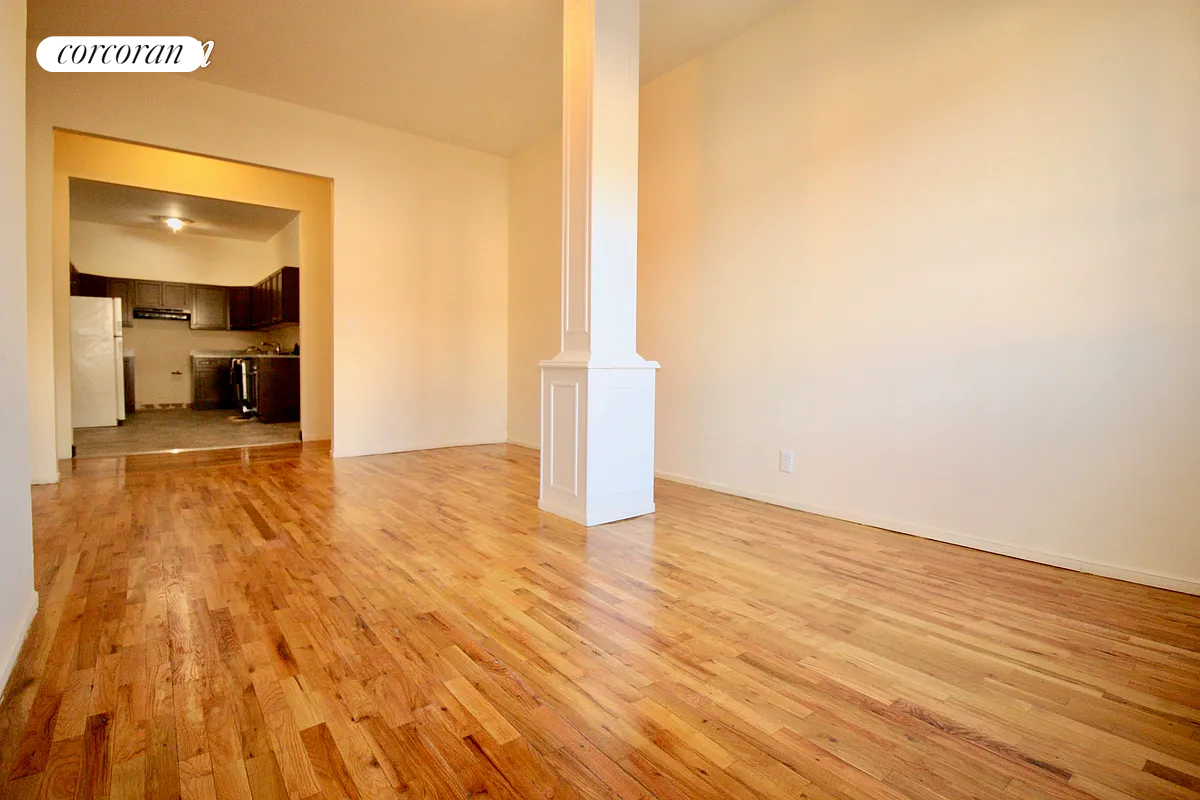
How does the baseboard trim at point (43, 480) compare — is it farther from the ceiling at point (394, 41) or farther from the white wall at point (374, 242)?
the ceiling at point (394, 41)

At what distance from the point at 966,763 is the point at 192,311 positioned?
1066 cm

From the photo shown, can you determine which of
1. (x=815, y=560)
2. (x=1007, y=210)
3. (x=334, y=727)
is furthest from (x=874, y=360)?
(x=334, y=727)

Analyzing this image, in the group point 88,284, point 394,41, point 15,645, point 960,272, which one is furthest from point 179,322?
point 960,272

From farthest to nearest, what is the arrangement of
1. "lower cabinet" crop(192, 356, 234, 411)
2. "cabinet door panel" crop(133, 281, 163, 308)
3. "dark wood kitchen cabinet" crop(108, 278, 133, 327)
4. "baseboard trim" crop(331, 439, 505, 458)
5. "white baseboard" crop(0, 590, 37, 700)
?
"lower cabinet" crop(192, 356, 234, 411) → "cabinet door panel" crop(133, 281, 163, 308) → "dark wood kitchen cabinet" crop(108, 278, 133, 327) → "baseboard trim" crop(331, 439, 505, 458) → "white baseboard" crop(0, 590, 37, 700)

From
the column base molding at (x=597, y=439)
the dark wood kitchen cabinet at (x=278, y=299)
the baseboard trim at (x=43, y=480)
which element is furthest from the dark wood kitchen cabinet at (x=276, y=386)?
the column base molding at (x=597, y=439)

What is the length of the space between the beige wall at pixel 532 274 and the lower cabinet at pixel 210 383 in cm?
597

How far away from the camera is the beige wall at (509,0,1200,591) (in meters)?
2.13

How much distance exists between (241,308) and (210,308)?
558mm

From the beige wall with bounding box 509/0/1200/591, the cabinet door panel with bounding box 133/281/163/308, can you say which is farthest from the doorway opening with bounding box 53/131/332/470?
the beige wall with bounding box 509/0/1200/591

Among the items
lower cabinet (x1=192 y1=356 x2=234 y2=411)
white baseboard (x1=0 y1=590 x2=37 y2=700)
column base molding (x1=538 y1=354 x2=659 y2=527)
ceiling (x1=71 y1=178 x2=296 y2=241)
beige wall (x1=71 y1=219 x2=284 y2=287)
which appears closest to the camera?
white baseboard (x1=0 y1=590 x2=37 y2=700)

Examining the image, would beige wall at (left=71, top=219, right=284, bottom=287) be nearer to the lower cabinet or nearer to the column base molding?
the lower cabinet

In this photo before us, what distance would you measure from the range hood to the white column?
8400mm

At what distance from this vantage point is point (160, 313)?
8.53 metres

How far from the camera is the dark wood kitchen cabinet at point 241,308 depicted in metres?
8.70
